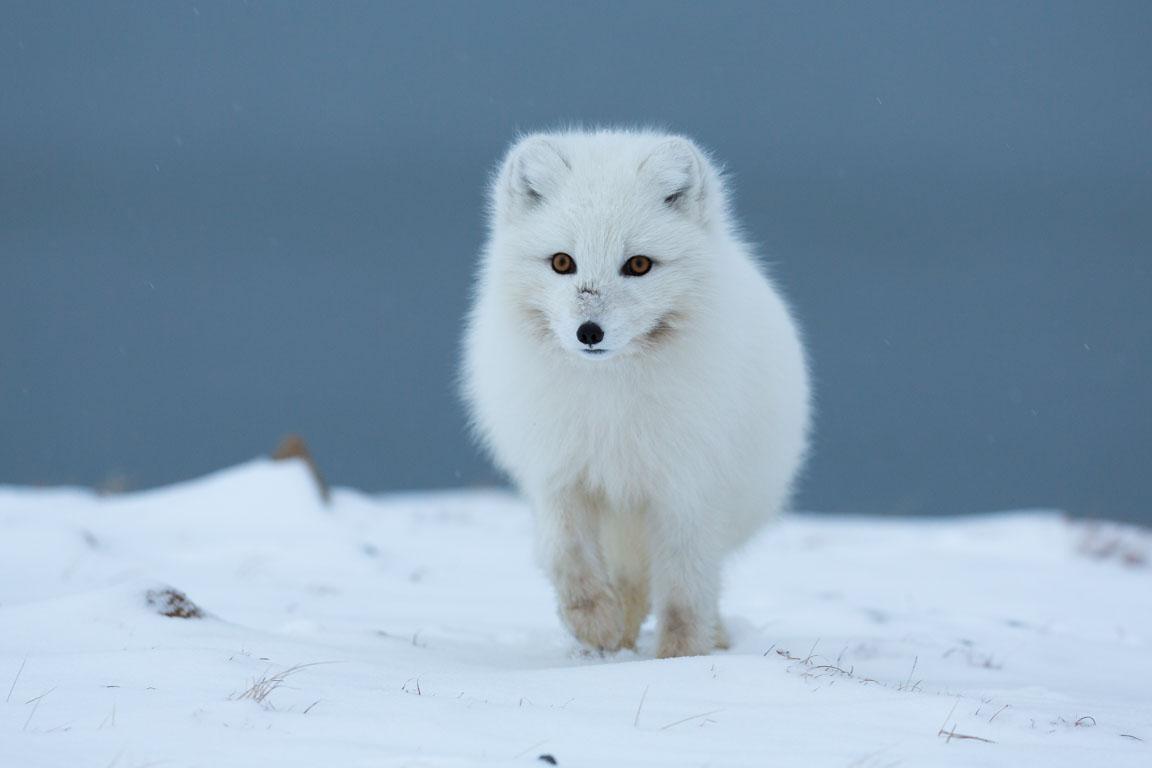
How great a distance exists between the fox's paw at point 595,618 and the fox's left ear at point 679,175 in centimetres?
156

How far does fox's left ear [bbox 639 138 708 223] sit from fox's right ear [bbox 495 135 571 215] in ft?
1.10

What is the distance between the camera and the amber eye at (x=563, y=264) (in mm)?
3639

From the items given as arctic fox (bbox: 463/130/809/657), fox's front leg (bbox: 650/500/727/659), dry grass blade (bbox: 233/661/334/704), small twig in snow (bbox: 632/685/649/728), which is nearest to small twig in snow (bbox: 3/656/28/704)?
dry grass blade (bbox: 233/661/334/704)

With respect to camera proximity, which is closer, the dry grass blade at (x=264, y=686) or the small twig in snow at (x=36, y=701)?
the small twig in snow at (x=36, y=701)

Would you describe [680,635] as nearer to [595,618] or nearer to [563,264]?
[595,618]

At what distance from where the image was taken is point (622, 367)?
3725mm

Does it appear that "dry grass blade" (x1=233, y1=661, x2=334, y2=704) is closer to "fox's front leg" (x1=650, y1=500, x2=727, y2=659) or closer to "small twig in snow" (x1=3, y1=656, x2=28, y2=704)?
"small twig in snow" (x1=3, y1=656, x2=28, y2=704)

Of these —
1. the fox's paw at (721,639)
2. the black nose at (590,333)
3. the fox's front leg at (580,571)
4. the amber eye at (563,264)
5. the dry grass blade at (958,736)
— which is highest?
the amber eye at (563,264)

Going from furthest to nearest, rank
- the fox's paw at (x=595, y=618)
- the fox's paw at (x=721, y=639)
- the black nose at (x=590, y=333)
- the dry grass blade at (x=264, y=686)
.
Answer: the fox's paw at (x=721, y=639), the fox's paw at (x=595, y=618), the black nose at (x=590, y=333), the dry grass blade at (x=264, y=686)

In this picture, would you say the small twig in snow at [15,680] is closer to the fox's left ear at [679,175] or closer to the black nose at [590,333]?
the black nose at [590,333]

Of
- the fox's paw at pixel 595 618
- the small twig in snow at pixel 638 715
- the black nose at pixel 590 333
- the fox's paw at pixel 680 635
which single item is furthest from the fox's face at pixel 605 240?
the small twig in snow at pixel 638 715

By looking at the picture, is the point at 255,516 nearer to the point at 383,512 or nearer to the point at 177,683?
the point at 383,512

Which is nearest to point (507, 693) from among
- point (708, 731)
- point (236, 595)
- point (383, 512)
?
point (708, 731)

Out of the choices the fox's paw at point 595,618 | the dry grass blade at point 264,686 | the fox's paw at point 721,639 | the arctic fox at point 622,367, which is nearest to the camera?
the dry grass blade at point 264,686
